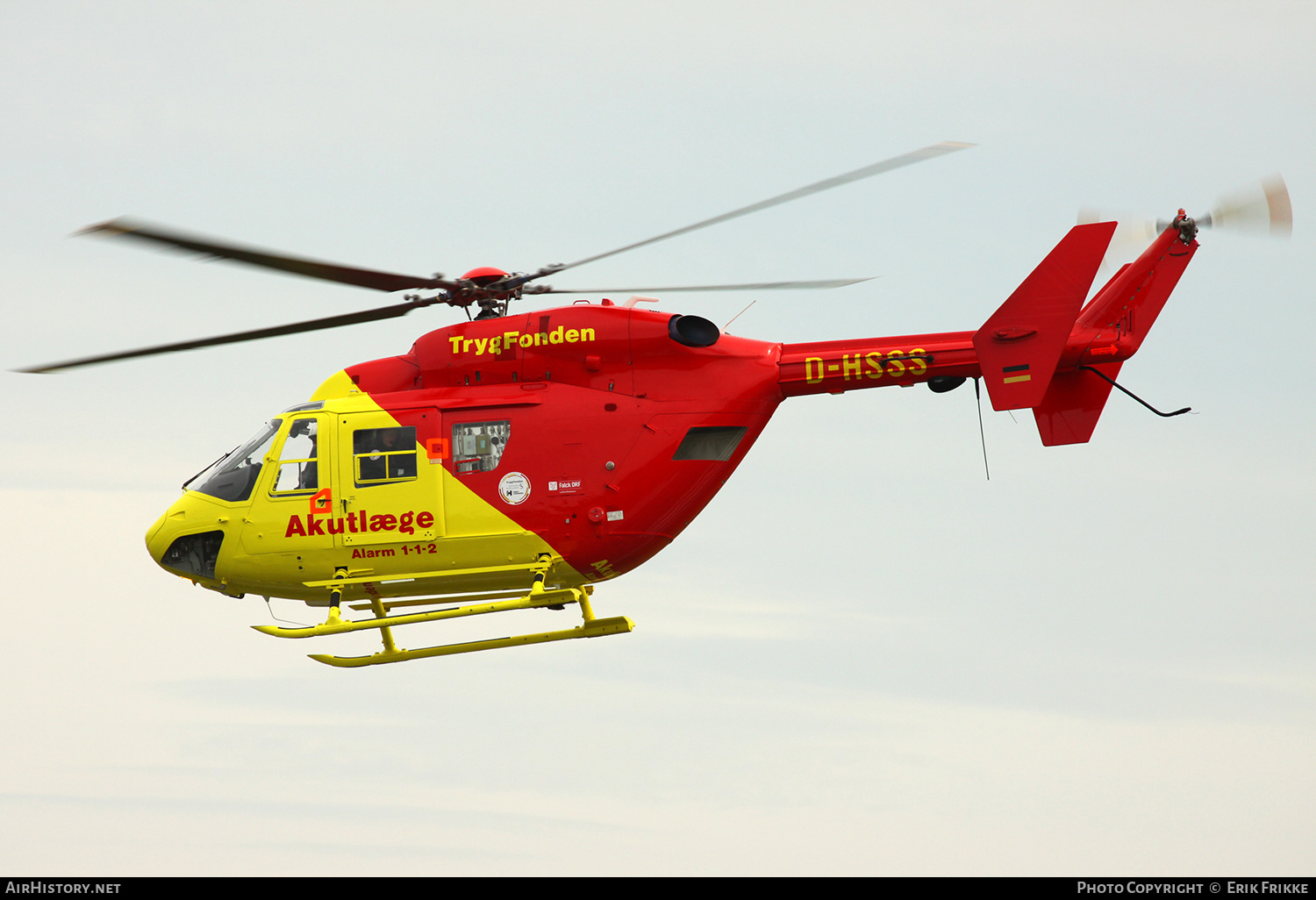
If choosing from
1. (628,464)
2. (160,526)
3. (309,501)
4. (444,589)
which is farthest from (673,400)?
(160,526)

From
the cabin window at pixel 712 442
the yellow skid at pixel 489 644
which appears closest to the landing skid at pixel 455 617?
the yellow skid at pixel 489 644

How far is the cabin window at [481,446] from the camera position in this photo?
16500 mm

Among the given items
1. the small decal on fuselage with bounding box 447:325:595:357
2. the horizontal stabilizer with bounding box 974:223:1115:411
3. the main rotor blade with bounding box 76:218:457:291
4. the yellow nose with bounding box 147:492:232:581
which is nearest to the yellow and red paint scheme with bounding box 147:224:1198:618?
the small decal on fuselage with bounding box 447:325:595:357

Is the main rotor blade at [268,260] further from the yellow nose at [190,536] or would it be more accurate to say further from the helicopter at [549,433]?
the yellow nose at [190,536]

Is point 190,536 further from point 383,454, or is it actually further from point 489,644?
point 489,644

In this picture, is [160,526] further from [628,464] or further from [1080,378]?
[1080,378]

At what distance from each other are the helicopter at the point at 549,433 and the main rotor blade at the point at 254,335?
0.02m

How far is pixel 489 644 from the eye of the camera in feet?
53.9

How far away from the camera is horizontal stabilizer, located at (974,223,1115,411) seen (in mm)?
15461

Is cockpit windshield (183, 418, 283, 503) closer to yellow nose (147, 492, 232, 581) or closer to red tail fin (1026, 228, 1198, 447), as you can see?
yellow nose (147, 492, 232, 581)

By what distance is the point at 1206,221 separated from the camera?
16.0 metres

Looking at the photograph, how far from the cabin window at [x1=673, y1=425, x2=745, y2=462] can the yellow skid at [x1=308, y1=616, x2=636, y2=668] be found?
2284mm

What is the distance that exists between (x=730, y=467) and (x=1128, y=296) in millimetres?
5354

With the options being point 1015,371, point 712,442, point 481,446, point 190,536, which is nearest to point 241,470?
point 190,536
